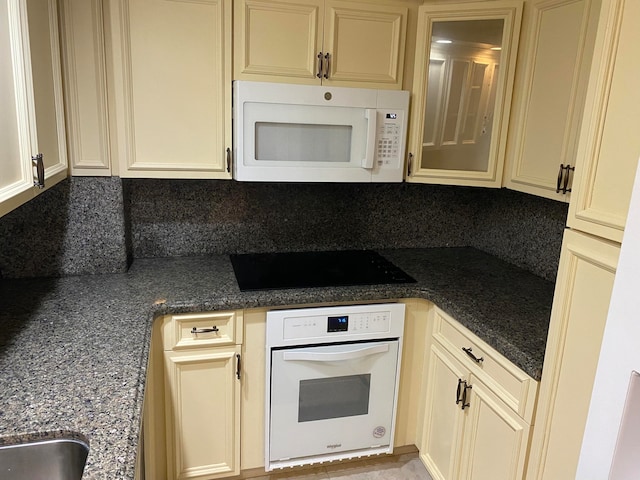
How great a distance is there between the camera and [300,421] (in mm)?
1994

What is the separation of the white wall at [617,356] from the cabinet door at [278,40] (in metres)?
1.44

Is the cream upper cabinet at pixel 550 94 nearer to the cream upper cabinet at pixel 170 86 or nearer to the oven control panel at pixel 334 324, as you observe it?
the oven control panel at pixel 334 324

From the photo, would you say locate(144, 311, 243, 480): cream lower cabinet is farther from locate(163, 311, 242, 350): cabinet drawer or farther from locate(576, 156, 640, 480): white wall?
locate(576, 156, 640, 480): white wall

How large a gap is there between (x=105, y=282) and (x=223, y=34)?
107 centimetres

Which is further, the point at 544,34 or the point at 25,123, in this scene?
the point at 544,34

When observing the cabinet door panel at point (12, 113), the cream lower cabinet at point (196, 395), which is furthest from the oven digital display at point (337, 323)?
the cabinet door panel at point (12, 113)

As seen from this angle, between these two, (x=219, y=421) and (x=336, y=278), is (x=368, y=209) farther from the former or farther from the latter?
(x=219, y=421)

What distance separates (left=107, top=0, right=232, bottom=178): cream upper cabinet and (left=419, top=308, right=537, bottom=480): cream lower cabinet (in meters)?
1.17

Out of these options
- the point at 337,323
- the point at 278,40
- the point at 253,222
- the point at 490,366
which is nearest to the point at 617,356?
the point at 490,366

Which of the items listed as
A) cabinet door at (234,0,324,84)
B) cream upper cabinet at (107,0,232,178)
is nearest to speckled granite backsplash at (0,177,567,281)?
cream upper cabinet at (107,0,232,178)

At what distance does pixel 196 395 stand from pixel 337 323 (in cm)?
61

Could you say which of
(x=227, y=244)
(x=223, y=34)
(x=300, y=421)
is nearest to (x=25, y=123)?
(x=223, y=34)

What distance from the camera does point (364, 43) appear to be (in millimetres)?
1950

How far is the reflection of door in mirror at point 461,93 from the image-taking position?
1.98 m
